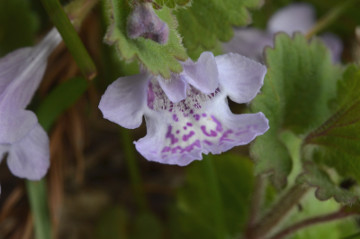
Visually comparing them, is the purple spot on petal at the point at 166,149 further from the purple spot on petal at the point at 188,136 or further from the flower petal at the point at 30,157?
the flower petal at the point at 30,157

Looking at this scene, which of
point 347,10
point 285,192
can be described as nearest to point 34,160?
point 285,192

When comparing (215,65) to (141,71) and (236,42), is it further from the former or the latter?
(236,42)

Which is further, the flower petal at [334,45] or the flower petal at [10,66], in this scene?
the flower petal at [334,45]

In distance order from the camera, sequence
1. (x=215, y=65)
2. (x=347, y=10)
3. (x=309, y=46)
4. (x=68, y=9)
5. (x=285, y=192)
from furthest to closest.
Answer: (x=347, y=10) < (x=285, y=192) < (x=309, y=46) < (x=68, y=9) < (x=215, y=65)

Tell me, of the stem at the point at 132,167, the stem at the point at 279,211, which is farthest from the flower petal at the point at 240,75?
the stem at the point at 132,167

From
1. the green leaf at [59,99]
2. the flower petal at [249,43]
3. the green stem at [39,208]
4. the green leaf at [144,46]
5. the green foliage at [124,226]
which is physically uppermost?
the green leaf at [144,46]

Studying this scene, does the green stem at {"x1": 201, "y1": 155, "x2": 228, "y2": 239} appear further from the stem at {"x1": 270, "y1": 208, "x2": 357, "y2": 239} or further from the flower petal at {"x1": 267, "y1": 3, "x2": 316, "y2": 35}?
the flower petal at {"x1": 267, "y1": 3, "x2": 316, "y2": 35}

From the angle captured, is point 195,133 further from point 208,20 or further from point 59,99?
point 59,99
